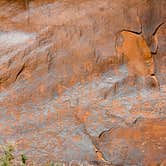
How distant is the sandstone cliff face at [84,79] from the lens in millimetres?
3018

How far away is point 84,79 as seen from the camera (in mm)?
3271

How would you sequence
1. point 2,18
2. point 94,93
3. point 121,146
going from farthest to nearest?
point 2,18 → point 94,93 → point 121,146

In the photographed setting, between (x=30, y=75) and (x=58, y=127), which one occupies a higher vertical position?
(x=30, y=75)

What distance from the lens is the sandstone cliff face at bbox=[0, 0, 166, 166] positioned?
302cm

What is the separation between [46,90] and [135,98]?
705 millimetres

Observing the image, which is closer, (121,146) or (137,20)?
(121,146)

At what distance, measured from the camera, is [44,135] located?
309 centimetres

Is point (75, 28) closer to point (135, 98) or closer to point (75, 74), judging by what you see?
point (75, 74)

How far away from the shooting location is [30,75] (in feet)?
10.7

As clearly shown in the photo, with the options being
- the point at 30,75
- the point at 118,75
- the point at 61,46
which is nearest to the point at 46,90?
the point at 30,75

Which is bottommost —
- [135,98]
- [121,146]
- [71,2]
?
[121,146]

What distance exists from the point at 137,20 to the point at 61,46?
66cm

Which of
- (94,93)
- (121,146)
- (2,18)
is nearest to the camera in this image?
(121,146)

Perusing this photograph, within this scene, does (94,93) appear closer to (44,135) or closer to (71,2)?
(44,135)
